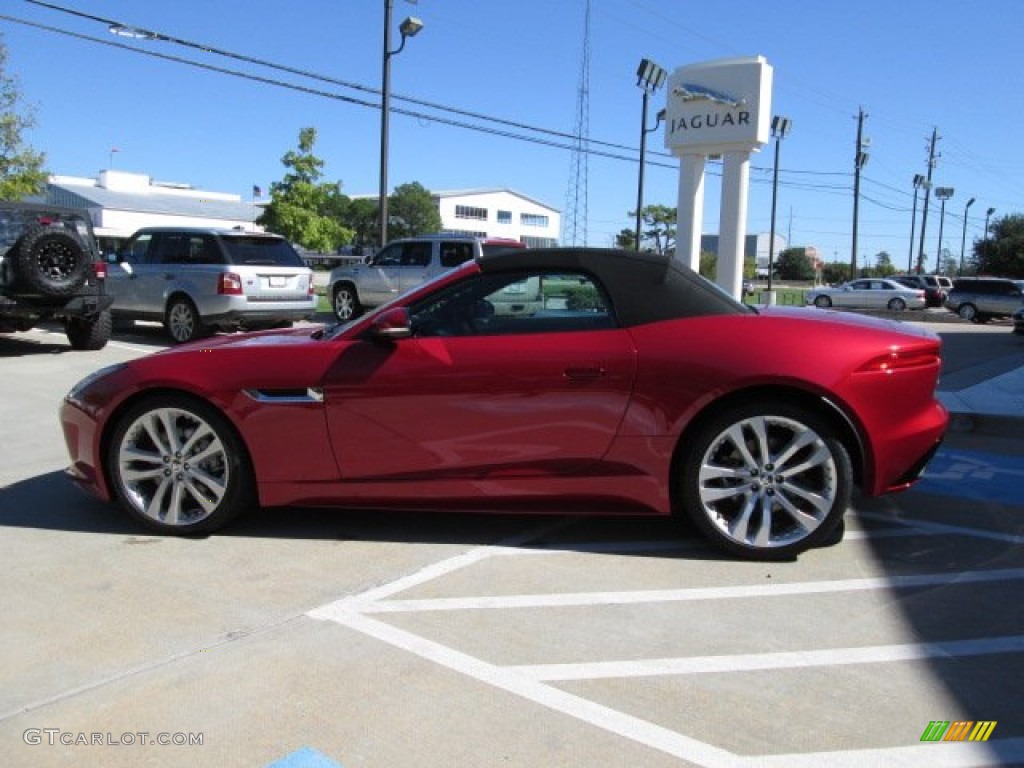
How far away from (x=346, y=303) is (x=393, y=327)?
44.5 feet

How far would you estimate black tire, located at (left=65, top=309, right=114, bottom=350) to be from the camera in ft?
38.1

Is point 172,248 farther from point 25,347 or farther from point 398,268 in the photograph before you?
point 398,268

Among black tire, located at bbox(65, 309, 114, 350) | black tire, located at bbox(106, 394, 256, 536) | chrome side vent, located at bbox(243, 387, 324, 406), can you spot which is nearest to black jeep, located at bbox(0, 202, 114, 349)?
black tire, located at bbox(65, 309, 114, 350)

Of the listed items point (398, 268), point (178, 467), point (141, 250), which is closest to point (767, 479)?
point (178, 467)

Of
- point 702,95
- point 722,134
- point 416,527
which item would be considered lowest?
point 416,527

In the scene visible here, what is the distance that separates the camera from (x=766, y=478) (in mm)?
4043

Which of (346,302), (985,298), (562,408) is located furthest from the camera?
(985,298)

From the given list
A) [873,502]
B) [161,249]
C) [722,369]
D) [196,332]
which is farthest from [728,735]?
[161,249]

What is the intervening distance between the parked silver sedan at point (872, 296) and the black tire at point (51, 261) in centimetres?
2989

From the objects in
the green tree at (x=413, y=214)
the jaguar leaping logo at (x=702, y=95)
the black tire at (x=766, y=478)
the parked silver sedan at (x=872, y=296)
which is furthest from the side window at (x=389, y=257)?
the green tree at (x=413, y=214)

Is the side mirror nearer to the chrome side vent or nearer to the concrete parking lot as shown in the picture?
the chrome side vent

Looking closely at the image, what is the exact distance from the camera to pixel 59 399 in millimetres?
8289

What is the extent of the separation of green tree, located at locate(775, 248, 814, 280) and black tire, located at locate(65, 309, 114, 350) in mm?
107230

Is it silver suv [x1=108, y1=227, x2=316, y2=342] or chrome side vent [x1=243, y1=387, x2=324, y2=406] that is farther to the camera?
silver suv [x1=108, y1=227, x2=316, y2=342]
